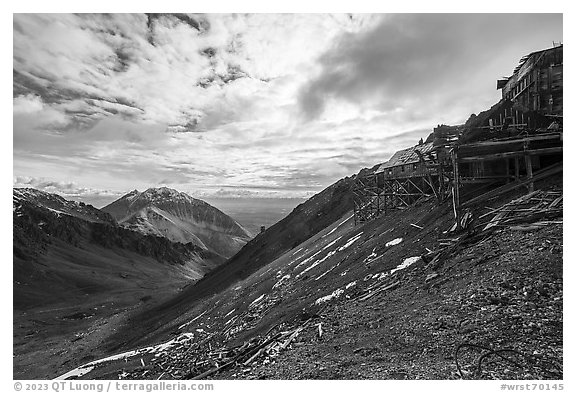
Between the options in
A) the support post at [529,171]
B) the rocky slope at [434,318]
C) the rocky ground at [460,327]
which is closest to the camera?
the rocky ground at [460,327]

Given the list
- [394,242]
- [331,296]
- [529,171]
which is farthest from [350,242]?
[529,171]

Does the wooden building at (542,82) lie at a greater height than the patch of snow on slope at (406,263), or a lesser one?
greater

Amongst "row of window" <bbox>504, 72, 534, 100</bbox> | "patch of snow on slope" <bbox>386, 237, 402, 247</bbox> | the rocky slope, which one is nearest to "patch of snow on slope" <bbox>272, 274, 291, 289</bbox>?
the rocky slope

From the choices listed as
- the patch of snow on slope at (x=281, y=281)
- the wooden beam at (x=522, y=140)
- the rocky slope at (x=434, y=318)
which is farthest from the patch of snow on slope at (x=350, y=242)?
the wooden beam at (x=522, y=140)

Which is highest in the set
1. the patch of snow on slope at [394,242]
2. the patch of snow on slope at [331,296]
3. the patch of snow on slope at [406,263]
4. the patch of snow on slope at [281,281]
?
the patch of snow on slope at [406,263]

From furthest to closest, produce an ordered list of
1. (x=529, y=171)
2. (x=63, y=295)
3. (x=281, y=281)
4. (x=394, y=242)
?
(x=63, y=295) < (x=281, y=281) < (x=394, y=242) < (x=529, y=171)

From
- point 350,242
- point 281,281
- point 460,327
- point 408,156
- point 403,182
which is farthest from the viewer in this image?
point 408,156

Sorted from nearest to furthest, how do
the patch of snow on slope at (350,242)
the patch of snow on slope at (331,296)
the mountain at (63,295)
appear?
the patch of snow on slope at (331,296) → the patch of snow on slope at (350,242) → the mountain at (63,295)

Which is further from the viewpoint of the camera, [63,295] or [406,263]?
[63,295]

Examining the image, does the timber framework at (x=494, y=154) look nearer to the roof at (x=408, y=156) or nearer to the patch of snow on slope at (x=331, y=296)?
the roof at (x=408, y=156)

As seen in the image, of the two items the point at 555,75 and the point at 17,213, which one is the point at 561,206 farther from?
the point at 17,213

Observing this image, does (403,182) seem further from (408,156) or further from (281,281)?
(281,281)
